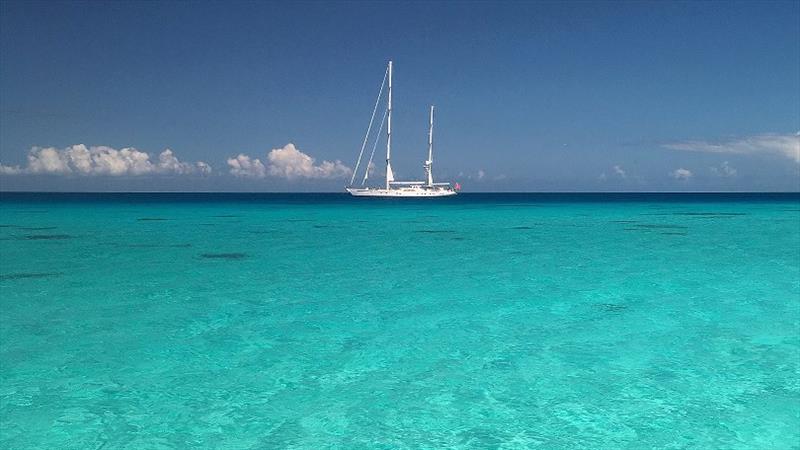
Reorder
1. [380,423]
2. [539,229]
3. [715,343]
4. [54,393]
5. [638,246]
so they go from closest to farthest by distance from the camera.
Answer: [380,423] → [54,393] → [715,343] → [638,246] → [539,229]

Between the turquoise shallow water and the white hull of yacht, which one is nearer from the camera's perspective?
the turquoise shallow water

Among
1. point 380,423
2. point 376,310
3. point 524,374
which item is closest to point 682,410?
point 524,374

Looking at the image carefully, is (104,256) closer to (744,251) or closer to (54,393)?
(54,393)

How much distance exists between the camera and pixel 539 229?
4647 cm

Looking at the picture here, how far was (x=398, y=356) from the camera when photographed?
1138 cm

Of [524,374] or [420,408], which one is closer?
[420,408]

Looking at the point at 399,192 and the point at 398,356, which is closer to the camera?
the point at 398,356

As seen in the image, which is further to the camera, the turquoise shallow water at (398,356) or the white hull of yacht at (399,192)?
the white hull of yacht at (399,192)

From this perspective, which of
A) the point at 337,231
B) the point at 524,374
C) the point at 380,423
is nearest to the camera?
the point at 380,423

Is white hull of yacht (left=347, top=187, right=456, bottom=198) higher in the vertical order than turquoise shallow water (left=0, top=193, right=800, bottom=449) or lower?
higher

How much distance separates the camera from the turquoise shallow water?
8.16 metres

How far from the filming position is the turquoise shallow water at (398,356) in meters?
8.16

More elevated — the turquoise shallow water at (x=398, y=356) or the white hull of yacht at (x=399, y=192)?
the white hull of yacht at (x=399, y=192)

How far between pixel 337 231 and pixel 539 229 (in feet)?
49.9
